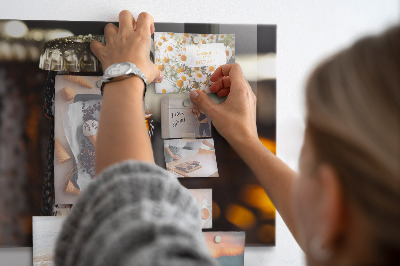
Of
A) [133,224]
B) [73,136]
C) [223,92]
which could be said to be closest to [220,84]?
[223,92]

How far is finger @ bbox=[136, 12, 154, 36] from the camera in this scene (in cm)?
76

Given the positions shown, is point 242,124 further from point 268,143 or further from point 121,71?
point 121,71

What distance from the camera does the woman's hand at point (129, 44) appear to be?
73 cm

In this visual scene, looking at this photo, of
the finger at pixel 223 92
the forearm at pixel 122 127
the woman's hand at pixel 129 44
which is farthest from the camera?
the finger at pixel 223 92

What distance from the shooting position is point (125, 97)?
0.65 m

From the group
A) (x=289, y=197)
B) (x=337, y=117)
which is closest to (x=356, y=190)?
(x=337, y=117)

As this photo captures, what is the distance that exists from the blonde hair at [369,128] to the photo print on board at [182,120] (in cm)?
44

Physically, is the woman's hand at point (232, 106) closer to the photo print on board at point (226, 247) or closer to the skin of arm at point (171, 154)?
the skin of arm at point (171, 154)

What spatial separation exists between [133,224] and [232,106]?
44 cm

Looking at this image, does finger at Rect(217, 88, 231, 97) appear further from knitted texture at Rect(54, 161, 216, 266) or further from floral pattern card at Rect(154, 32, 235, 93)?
knitted texture at Rect(54, 161, 216, 266)

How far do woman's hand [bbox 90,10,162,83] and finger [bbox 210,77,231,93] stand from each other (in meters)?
0.13

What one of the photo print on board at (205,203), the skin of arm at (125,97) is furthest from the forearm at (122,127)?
the photo print on board at (205,203)

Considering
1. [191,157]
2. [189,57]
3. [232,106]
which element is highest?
[189,57]

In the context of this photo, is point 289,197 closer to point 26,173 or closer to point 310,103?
point 310,103
